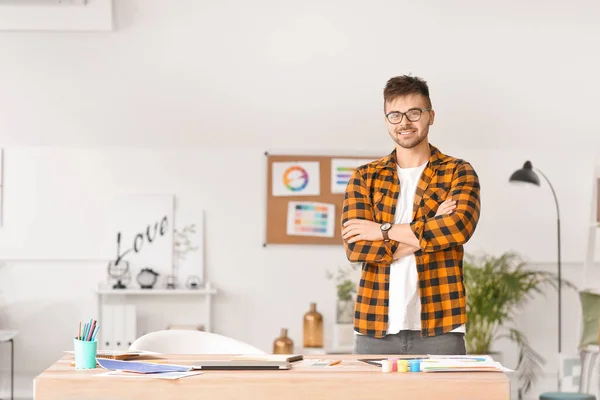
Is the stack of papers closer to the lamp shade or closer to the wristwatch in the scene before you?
the wristwatch

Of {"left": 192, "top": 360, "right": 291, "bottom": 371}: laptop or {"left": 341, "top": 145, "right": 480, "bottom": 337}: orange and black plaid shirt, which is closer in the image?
→ {"left": 192, "top": 360, "right": 291, "bottom": 371}: laptop

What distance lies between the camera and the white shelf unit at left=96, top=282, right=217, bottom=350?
5.32 metres

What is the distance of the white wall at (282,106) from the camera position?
191 inches

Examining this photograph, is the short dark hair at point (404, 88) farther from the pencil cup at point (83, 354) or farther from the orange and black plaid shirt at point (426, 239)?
the pencil cup at point (83, 354)

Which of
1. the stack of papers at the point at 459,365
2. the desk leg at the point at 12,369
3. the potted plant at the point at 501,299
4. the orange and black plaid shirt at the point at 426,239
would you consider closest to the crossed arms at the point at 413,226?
the orange and black plaid shirt at the point at 426,239

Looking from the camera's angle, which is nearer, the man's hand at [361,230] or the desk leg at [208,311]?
the man's hand at [361,230]

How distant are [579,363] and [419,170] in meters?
2.75

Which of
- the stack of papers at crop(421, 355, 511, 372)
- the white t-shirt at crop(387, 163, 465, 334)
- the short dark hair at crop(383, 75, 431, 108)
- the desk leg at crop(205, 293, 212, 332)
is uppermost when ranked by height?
the short dark hair at crop(383, 75, 431, 108)

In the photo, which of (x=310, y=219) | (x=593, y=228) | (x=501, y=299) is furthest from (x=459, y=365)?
(x=593, y=228)

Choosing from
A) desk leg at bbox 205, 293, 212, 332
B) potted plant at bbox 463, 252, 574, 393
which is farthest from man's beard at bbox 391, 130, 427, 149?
desk leg at bbox 205, 293, 212, 332

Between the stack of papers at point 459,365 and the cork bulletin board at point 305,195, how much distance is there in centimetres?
349

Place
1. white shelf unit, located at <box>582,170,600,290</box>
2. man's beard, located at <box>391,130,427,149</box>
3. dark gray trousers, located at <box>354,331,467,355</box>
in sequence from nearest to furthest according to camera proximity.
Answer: dark gray trousers, located at <box>354,331,467,355</box> → man's beard, located at <box>391,130,427,149</box> → white shelf unit, located at <box>582,170,600,290</box>

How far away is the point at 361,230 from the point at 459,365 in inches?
34.1

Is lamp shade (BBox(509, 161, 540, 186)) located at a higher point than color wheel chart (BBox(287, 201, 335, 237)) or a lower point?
higher
